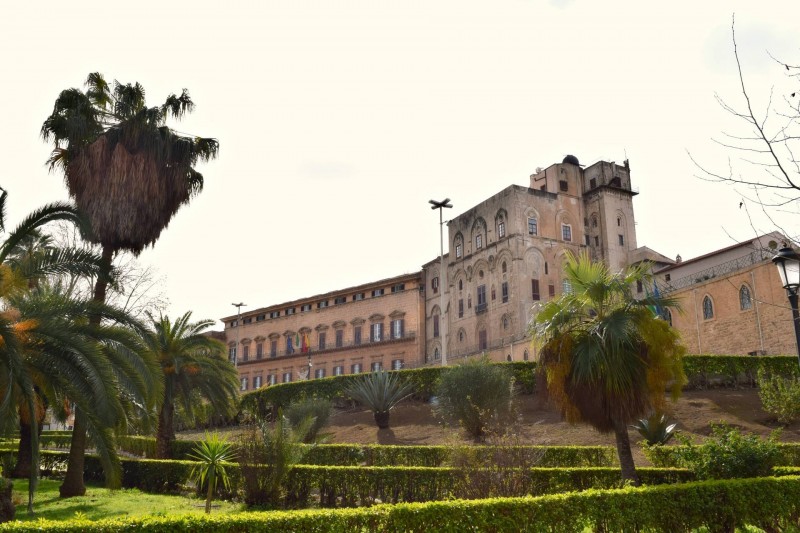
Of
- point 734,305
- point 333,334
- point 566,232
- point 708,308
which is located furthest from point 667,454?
point 333,334

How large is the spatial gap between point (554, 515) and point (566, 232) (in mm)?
39836

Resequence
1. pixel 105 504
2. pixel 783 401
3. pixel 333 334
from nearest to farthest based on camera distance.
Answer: pixel 105 504 → pixel 783 401 → pixel 333 334

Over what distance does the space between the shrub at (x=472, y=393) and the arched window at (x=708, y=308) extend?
15108 millimetres

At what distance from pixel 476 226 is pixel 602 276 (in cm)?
3722

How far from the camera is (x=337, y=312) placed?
59.2 metres

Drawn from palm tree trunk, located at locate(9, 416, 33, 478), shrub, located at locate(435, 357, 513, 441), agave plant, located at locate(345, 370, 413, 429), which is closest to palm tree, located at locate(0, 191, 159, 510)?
palm tree trunk, located at locate(9, 416, 33, 478)

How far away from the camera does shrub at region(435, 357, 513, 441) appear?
22188 mm

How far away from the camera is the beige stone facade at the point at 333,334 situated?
53.6 metres

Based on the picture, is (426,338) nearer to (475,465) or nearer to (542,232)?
(542,232)

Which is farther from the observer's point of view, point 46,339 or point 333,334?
point 333,334

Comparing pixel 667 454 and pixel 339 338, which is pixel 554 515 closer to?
pixel 667 454

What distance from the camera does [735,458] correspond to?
10.8 m

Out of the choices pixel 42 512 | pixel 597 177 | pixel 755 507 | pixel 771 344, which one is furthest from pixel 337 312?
pixel 755 507

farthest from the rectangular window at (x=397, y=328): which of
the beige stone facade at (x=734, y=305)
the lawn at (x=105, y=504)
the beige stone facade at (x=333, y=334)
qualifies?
the lawn at (x=105, y=504)
